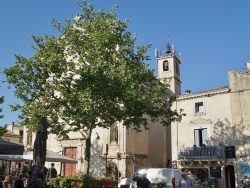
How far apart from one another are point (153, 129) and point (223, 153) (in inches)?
412

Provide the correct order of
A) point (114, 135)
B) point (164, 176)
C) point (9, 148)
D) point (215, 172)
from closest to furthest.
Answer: point (9, 148) < point (164, 176) < point (215, 172) < point (114, 135)

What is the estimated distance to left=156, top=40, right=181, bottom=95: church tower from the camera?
140 feet

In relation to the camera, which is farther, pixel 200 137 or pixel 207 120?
pixel 200 137

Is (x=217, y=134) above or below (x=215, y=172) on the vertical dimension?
above

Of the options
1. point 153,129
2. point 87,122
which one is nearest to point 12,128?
point 153,129

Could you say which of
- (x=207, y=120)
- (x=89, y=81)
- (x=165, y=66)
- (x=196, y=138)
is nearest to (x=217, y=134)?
(x=207, y=120)

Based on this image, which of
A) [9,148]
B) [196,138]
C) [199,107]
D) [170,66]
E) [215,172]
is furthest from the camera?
[170,66]

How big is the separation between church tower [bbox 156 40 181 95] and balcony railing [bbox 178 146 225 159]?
14.6m

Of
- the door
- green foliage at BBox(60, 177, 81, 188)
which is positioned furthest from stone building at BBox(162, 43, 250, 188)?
green foliage at BBox(60, 177, 81, 188)

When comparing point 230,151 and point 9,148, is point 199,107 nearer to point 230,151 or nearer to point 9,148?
point 230,151

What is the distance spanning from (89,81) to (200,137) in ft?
42.9

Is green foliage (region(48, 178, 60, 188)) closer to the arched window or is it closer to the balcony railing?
the arched window

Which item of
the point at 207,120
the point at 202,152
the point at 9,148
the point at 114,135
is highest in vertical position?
the point at 207,120

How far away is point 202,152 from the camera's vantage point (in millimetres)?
27266
